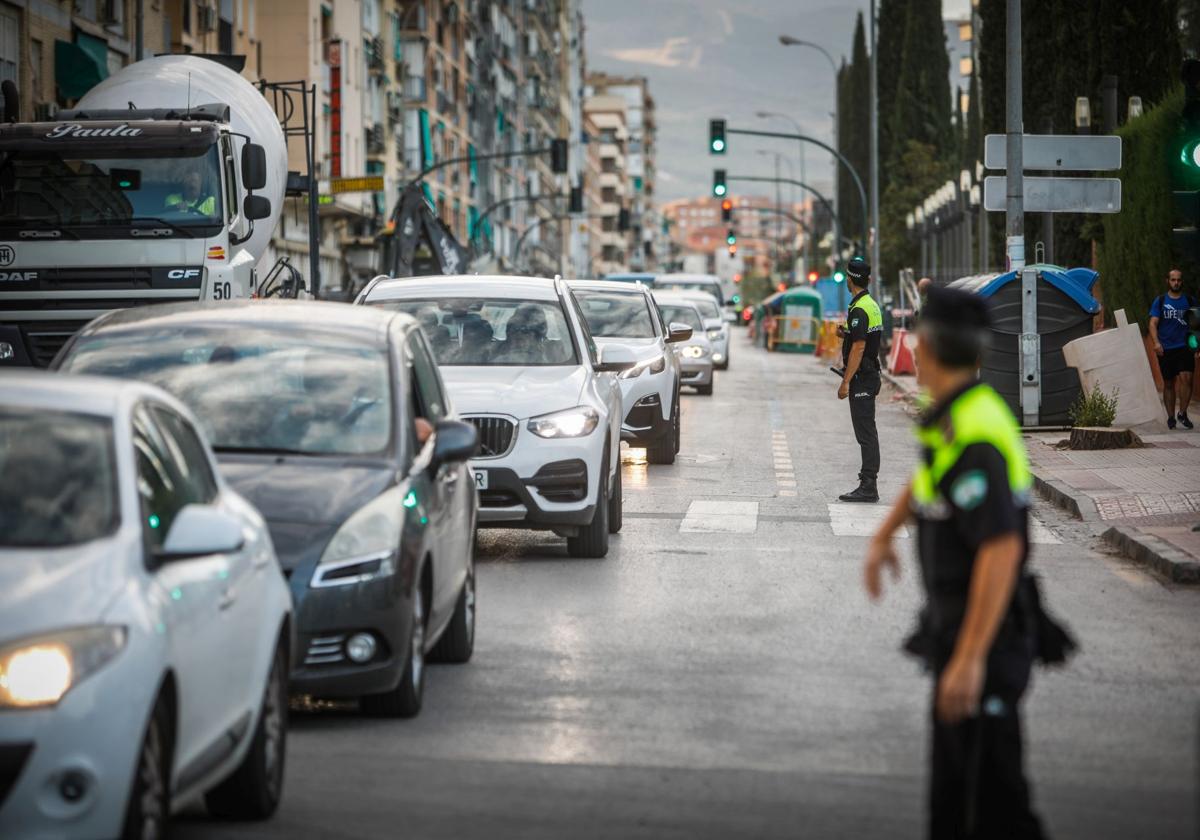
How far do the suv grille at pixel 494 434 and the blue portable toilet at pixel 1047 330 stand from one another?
13924mm

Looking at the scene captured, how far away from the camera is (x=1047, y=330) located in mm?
26625

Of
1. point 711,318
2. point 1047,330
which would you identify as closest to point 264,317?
point 1047,330

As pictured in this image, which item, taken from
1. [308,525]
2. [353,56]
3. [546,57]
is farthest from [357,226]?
[546,57]

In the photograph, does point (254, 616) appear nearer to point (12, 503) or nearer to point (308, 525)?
point (12, 503)

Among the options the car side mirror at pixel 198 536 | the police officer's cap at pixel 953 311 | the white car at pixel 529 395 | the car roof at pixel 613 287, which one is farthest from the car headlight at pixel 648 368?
the police officer's cap at pixel 953 311

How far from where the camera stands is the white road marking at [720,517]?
1616 cm

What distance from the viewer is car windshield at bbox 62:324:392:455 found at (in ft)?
30.1

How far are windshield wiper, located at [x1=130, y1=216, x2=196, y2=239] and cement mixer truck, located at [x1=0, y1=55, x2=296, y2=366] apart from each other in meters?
0.01

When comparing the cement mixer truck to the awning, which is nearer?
the cement mixer truck

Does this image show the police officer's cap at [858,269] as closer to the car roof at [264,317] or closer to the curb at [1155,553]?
the curb at [1155,553]

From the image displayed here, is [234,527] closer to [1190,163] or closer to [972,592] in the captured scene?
[972,592]

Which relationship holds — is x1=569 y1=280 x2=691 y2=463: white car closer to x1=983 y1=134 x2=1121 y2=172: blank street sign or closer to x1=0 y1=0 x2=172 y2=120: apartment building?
x1=983 y1=134 x2=1121 y2=172: blank street sign

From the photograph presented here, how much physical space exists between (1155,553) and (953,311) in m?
8.65

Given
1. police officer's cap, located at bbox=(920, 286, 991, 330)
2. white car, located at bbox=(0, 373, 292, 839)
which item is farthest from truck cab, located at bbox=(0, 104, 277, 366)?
police officer's cap, located at bbox=(920, 286, 991, 330)
